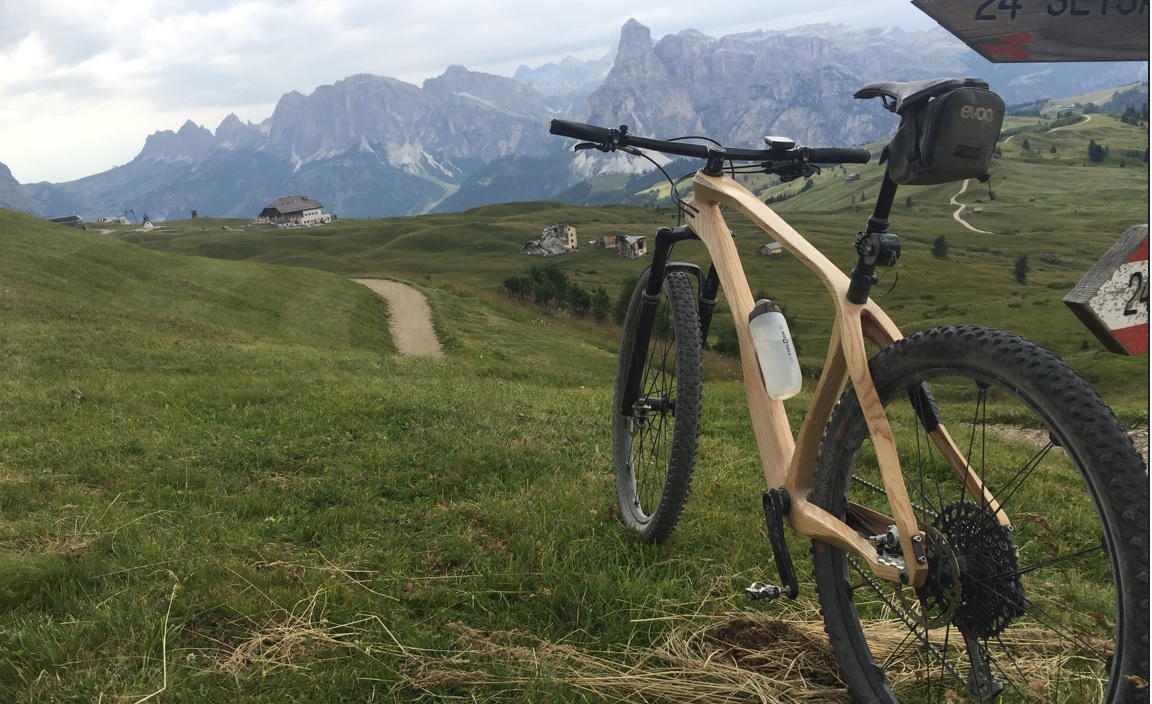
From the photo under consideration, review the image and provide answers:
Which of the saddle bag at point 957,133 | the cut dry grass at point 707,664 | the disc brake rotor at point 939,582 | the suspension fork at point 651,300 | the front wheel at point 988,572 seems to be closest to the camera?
the front wheel at point 988,572

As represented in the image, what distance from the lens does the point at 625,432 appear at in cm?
608

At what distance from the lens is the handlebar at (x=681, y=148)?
4508 millimetres

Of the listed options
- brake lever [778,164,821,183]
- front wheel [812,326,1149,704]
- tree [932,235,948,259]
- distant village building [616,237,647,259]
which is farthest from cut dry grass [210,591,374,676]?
tree [932,235,948,259]

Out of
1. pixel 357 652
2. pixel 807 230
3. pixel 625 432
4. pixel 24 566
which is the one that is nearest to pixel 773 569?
pixel 625 432

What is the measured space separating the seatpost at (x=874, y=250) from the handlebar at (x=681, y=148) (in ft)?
4.89

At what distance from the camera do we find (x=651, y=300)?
5.55 meters

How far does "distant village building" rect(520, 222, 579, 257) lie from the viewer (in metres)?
140

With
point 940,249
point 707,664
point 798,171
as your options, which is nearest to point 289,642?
point 707,664

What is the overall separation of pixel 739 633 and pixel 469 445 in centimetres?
440

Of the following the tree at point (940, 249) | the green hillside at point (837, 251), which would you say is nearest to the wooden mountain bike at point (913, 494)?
the green hillside at point (837, 251)

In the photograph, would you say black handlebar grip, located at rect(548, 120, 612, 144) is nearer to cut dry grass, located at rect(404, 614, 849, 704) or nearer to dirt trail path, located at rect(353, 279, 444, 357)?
cut dry grass, located at rect(404, 614, 849, 704)

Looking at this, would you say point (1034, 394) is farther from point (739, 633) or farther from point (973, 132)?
point (739, 633)

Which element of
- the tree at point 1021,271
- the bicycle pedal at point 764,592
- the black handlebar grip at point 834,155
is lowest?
the tree at point 1021,271

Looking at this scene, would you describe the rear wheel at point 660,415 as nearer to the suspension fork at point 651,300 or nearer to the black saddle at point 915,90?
the suspension fork at point 651,300
